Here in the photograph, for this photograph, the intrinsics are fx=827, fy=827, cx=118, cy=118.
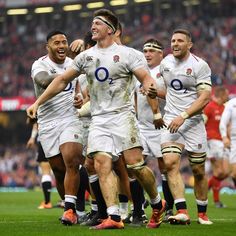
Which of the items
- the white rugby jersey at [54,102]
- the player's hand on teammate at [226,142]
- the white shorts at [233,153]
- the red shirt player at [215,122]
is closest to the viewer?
the white rugby jersey at [54,102]

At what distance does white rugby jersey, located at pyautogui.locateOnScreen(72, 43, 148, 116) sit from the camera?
9.70m

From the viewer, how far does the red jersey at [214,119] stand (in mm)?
18594

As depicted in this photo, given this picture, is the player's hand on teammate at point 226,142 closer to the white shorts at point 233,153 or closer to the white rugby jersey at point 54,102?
the white shorts at point 233,153

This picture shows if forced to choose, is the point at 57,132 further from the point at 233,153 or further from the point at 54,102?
the point at 233,153

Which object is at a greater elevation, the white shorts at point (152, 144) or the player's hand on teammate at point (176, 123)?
the player's hand on teammate at point (176, 123)

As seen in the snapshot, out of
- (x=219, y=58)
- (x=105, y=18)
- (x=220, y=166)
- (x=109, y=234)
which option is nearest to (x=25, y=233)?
Answer: (x=109, y=234)

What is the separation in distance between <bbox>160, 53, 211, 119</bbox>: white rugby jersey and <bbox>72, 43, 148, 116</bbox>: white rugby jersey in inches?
46.1

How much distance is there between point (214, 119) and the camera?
18672mm

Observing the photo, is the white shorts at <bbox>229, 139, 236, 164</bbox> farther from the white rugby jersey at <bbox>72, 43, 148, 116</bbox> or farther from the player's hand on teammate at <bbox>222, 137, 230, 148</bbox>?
the white rugby jersey at <bbox>72, 43, 148, 116</bbox>

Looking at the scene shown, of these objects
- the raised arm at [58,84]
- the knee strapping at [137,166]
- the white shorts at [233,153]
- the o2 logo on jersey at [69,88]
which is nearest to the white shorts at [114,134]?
the knee strapping at [137,166]

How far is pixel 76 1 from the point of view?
42.3 meters

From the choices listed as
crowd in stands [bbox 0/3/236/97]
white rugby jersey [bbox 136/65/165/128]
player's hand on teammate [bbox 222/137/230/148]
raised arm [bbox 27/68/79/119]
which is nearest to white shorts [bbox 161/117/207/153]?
raised arm [bbox 27/68/79/119]

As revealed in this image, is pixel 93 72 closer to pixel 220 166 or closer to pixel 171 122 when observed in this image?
pixel 171 122

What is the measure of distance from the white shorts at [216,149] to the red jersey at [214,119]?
0.12 m
